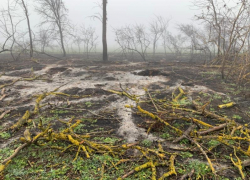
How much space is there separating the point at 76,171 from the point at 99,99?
11.9 feet

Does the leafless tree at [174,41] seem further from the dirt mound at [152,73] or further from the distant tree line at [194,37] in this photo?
the dirt mound at [152,73]

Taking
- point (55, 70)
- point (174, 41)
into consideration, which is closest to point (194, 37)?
point (174, 41)

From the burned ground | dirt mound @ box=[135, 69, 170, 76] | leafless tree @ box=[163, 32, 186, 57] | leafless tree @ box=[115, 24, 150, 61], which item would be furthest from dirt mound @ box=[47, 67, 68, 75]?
leafless tree @ box=[163, 32, 186, 57]

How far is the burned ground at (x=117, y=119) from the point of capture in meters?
2.91

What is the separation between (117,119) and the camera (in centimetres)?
465

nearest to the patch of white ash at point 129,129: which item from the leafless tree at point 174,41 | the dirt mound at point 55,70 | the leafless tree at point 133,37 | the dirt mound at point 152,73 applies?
the dirt mound at point 152,73

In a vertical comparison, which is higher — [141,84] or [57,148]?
[141,84]

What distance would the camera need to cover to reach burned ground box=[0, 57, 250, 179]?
2912 mm

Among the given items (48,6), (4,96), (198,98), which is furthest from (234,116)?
(48,6)

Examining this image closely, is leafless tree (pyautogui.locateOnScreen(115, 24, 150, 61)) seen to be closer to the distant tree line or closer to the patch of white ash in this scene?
the distant tree line

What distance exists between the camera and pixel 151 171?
282 centimetres

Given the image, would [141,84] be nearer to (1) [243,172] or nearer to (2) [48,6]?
(1) [243,172]

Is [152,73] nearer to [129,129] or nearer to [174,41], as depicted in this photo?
[129,129]

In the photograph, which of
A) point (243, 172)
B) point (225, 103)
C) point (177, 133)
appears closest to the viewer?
point (243, 172)
